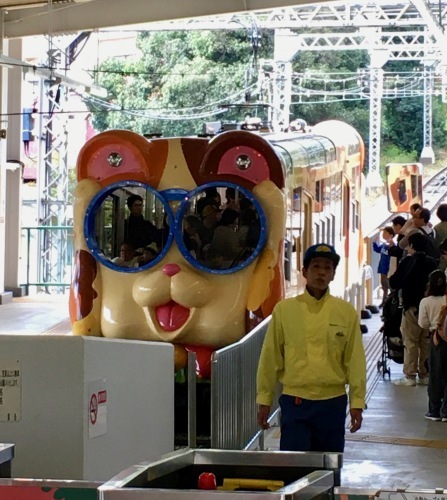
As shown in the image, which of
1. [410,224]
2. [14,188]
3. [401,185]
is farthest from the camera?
[14,188]

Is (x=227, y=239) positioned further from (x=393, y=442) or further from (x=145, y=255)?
(x=393, y=442)

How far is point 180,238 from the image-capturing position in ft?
34.9

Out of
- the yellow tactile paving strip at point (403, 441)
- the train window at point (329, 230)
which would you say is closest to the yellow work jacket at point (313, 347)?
the yellow tactile paving strip at point (403, 441)

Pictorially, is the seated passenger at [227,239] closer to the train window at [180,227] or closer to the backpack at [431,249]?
the train window at [180,227]

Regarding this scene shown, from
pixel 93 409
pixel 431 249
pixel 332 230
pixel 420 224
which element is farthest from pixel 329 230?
pixel 93 409

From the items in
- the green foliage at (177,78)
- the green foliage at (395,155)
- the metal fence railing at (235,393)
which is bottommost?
the metal fence railing at (235,393)

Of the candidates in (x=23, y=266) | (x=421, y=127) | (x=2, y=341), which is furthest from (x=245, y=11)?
(x=421, y=127)

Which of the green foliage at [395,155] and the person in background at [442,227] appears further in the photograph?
the green foliage at [395,155]

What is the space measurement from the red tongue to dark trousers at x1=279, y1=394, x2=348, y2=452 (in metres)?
3.40

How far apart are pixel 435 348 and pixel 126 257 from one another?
3213 mm

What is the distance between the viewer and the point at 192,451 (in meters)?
3.85

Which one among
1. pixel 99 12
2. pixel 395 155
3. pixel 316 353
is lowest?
pixel 316 353

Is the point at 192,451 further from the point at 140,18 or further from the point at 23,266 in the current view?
the point at 23,266

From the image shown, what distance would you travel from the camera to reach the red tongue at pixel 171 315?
10.2 m
